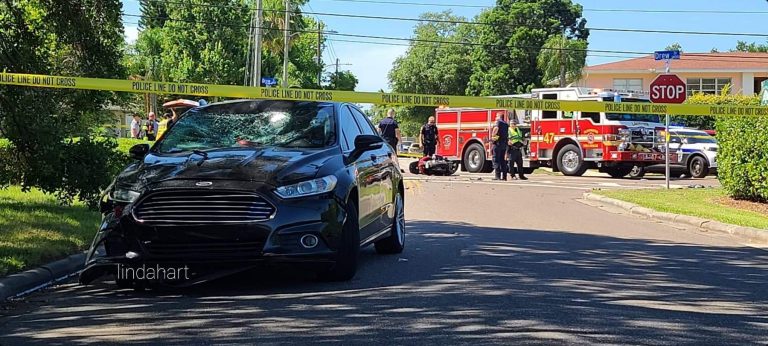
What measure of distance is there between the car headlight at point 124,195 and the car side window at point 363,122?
2795mm

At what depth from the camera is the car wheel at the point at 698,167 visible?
2719 cm

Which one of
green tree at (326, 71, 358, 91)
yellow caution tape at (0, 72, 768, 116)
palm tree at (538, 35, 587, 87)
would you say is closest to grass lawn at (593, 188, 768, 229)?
yellow caution tape at (0, 72, 768, 116)

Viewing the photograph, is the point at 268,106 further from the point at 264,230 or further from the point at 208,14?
the point at 208,14

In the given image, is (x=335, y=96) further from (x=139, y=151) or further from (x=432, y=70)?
(x=432, y=70)

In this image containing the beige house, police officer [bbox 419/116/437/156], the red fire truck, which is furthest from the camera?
the beige house

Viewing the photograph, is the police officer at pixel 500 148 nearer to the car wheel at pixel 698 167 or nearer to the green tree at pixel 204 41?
the car wheel at pixel 698 167

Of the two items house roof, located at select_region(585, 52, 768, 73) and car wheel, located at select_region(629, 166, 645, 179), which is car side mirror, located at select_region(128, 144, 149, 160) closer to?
car wheel, located at select_region(629, 166, 645, 179)

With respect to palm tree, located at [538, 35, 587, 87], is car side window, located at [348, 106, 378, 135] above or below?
below

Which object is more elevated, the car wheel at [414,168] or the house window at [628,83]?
the house window at [628,83]

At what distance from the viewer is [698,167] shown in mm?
27406

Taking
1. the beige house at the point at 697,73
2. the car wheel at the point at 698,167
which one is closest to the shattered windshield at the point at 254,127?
the car wheel at the point at 698,167

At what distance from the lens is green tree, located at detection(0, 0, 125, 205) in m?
10.4

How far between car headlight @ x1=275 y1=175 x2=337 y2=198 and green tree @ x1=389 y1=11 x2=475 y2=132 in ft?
183

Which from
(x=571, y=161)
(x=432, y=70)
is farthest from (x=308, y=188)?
(x=432, y=70)
